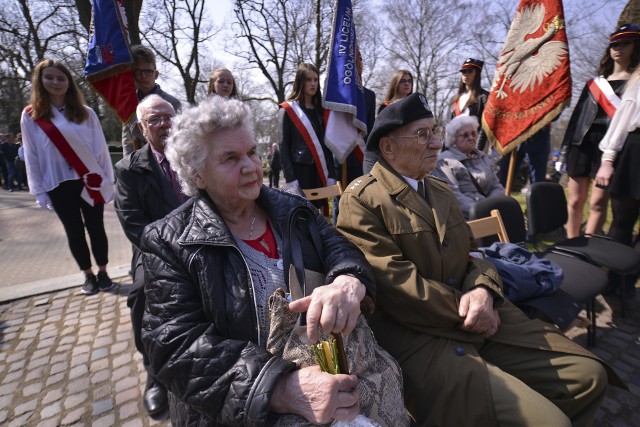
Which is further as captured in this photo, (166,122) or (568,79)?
(568,79)

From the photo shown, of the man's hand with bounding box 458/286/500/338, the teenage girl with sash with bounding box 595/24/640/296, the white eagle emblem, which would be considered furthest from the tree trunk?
the man's hand with bounding box 458/286/500/338

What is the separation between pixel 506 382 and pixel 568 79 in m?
4.02

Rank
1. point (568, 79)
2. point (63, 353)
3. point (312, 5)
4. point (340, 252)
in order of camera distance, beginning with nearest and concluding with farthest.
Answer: point (340, 252)
point (63, 353)
point (568, 79)
point (312, 5)

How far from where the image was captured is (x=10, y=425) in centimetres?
224

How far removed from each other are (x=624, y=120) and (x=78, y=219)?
214 inches

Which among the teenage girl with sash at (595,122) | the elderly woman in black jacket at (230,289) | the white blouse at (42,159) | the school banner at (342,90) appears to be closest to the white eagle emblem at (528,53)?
the teenage girl with sash at (595,122)

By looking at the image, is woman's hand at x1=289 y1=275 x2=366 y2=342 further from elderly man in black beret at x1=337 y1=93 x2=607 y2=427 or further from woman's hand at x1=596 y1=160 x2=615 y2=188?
woman's hand at x1=596 y1=160 x2=615 y2=188

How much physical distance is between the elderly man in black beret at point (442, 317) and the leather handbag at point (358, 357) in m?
0.26

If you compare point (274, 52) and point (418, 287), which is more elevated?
point (274, 52)

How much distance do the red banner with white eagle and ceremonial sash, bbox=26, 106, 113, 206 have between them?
4695 mm

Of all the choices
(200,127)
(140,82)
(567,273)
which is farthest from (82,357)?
(567,273)

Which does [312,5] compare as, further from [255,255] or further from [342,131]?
[255,255]

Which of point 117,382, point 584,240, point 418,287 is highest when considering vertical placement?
point 418,287

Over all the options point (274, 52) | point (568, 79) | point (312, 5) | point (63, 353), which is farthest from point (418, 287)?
point (274, 52)
